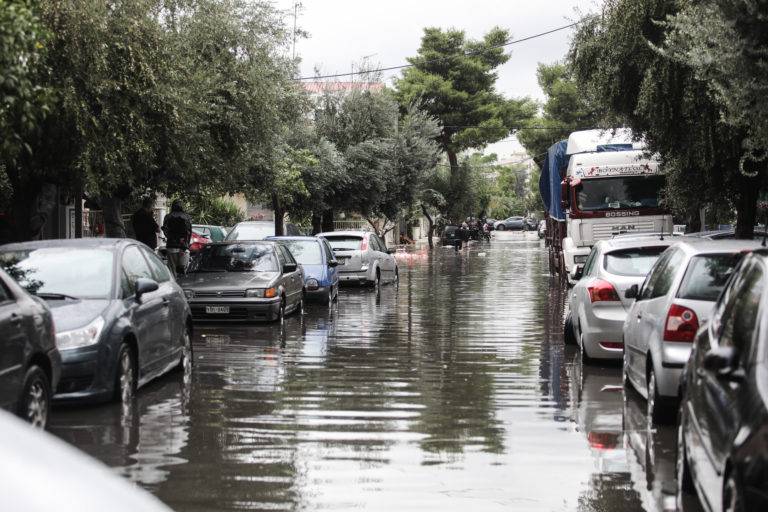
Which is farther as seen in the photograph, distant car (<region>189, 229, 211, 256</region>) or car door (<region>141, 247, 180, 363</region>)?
distant car (<region>189, 229, 211, 256</region>)

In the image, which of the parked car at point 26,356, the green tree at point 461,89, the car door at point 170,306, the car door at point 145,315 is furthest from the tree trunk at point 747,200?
the green tree at point 461,89

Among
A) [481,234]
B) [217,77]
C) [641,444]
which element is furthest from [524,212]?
[641,444]

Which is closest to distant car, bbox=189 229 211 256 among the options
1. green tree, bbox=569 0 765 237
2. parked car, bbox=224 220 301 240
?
parked car, bbox=224 220 301 240

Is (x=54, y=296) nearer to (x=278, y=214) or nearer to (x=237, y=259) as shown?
(x=237, y=259)

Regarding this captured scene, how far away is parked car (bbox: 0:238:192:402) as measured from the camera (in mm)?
8641

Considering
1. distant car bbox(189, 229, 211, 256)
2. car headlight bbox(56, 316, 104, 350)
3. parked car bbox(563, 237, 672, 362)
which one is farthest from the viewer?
distant car bbox(189, 229, 211, 256)

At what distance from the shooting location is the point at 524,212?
168250 mm

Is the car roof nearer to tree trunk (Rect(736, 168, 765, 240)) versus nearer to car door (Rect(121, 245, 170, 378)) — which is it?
car door (Rect(121, 245, 170, 378))

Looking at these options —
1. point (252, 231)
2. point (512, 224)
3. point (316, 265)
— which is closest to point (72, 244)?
point (316, 265)

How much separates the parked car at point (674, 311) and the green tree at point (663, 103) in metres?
6.37

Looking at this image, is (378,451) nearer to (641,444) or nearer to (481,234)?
(641,444)

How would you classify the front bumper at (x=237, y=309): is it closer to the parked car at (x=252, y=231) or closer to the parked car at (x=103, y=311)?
the parked car at (x=103, y=311)

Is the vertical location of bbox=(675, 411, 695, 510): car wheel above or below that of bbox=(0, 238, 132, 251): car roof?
below

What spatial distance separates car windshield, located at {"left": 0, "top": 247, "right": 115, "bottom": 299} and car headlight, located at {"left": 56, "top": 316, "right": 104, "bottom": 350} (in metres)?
0.68
